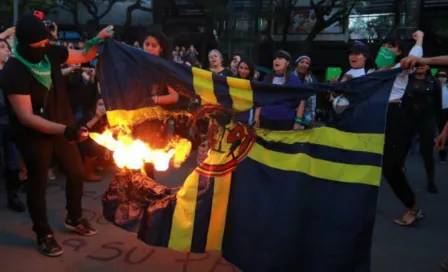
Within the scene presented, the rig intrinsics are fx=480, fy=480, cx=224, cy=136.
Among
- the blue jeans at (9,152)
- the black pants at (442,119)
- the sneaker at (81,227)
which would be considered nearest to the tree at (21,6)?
the blue jeans at (9,152)

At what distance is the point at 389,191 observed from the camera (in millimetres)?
6082

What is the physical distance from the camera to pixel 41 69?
3.72 m

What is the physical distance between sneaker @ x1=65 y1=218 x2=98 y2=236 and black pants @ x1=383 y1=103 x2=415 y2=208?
9.06ft

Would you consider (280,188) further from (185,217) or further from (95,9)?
(95,9)

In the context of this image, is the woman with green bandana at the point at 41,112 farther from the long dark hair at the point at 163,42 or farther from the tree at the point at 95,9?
the tree at the point at 95,9

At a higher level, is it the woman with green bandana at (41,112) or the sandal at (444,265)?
the woman with green bandana at (41,112)

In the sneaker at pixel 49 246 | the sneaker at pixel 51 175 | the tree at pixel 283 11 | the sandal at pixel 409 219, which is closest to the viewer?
the sneaker at pixel 49 246

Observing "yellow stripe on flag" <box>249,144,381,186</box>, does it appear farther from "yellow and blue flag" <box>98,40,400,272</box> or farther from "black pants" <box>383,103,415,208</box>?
"black pants" <box>383,103,415,208</box>

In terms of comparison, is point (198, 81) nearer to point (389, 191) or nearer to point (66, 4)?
point (389, 191)

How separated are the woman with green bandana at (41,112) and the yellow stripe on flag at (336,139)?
1436 mm

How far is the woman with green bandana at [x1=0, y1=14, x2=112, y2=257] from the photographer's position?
11.7 ft

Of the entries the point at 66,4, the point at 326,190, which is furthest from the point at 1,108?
the point at 66,4

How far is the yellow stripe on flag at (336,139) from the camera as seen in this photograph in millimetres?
2830

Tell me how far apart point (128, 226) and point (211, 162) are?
2.49 ft
